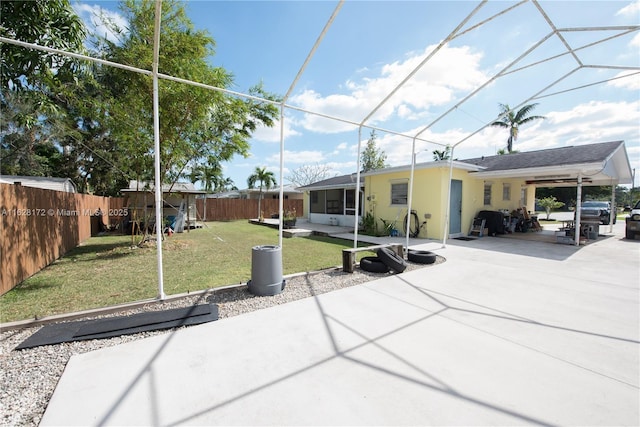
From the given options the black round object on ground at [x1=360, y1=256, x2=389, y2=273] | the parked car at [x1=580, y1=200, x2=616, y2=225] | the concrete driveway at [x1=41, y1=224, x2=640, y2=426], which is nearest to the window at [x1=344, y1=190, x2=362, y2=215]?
the black round object on ground at [x1=360, y1=256, x2=389, y2=273]

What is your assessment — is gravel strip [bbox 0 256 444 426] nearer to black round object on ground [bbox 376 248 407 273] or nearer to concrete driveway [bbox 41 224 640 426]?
concrete driveway [bbox 41 224 640 426]

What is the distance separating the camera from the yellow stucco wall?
32.5 ft

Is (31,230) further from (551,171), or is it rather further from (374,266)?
(551,171)

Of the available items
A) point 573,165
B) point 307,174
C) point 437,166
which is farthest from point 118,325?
point 307,174

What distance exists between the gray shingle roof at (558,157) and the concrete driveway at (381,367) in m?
6.74

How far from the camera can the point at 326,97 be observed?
5.97 metres

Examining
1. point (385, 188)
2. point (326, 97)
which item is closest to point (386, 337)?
point (326, 97)

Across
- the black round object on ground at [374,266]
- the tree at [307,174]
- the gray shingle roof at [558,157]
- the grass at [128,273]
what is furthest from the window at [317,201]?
the tree at [307,174]

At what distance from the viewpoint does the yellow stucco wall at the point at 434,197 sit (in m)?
9.90

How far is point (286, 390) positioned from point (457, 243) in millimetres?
8499

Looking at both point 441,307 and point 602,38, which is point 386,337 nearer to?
point 441,307

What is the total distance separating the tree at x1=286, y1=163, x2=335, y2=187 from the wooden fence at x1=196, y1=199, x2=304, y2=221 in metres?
16.4

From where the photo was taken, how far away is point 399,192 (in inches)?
447

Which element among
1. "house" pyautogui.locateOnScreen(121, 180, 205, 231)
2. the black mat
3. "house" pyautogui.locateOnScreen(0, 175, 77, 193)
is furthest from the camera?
"house" pyautogui.locateOnScreen(121, 180, 205, 231)
